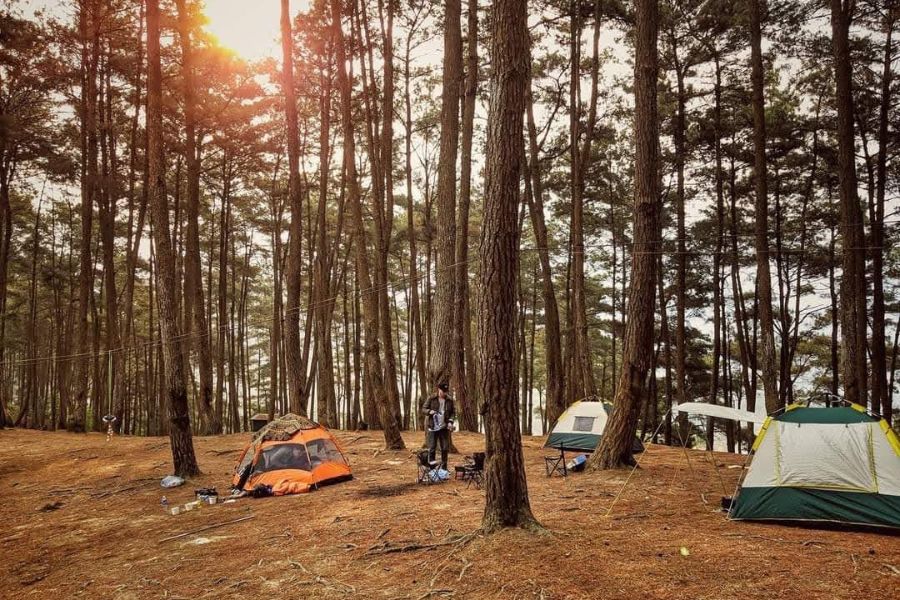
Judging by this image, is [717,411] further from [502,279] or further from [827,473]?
[502,279]

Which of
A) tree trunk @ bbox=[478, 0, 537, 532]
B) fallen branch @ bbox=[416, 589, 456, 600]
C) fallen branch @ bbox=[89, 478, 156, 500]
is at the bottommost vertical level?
fallen branch @ bbox=[89, 478, 156, 500]

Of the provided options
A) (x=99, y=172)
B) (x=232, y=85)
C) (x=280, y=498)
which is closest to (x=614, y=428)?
(x=280, y=498)

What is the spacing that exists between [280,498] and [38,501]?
4262 mm

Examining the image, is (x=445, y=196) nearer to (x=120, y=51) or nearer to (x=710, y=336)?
(x=120, y=51)

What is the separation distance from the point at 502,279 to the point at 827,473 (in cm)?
451

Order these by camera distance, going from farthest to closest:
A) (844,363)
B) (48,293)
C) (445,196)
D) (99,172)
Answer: (48,293) < (99,172) < (445,196) < (844,363)

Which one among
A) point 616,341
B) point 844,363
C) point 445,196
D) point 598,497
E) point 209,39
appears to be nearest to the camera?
point 598,497

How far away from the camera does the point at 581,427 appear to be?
39.3ft

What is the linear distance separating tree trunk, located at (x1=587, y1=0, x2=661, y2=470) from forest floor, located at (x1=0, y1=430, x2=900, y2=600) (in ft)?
2.20

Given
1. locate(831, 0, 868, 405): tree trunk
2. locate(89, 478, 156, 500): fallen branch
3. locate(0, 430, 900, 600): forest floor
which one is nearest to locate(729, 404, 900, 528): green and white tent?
locate(0, 430, 900, 600): forest floor

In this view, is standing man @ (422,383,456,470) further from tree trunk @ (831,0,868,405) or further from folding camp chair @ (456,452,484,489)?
tree trunk @ (831,0,868,405)

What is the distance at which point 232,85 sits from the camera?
674 inches

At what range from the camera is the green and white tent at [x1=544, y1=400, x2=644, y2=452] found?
11727 mm

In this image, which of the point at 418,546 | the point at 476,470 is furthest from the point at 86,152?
the point at 418,546
